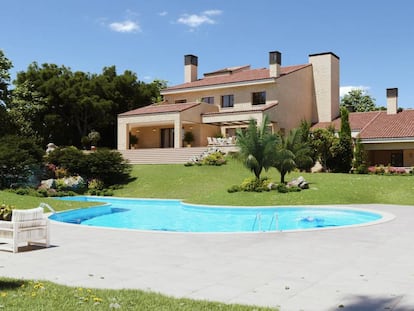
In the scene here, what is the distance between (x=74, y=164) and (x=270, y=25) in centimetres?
1460

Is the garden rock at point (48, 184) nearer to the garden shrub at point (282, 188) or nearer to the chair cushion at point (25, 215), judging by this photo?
the garden shrub at point (282, 188)

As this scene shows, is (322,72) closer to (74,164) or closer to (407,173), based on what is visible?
(407,173)

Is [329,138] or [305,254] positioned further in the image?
[329,138]

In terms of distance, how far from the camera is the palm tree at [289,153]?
2408cm

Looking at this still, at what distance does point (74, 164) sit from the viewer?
2978 centimetres

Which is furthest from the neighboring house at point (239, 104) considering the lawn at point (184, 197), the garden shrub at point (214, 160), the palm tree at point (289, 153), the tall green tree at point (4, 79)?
the palm tree at point (289, 153)

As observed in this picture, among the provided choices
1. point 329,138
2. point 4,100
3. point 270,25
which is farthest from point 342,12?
point 4,100

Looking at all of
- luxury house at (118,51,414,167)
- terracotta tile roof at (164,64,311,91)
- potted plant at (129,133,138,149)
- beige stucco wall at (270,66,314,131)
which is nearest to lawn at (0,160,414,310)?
luxury house at (118,51,414,167)

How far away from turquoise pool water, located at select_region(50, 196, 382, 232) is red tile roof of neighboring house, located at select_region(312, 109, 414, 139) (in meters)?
18.1

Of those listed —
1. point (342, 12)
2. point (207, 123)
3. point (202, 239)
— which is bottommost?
point (202, 239)

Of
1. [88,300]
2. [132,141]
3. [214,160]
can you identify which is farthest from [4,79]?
[88,300]

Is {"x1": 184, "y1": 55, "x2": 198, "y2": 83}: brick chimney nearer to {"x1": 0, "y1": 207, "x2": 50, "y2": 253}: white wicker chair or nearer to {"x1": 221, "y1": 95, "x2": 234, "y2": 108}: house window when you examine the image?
{"x1": 221, "y1": 95, "x2": 234, "y2": 108}: house window

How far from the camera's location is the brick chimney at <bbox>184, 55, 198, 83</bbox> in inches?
1873

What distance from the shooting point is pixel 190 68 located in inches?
1870
